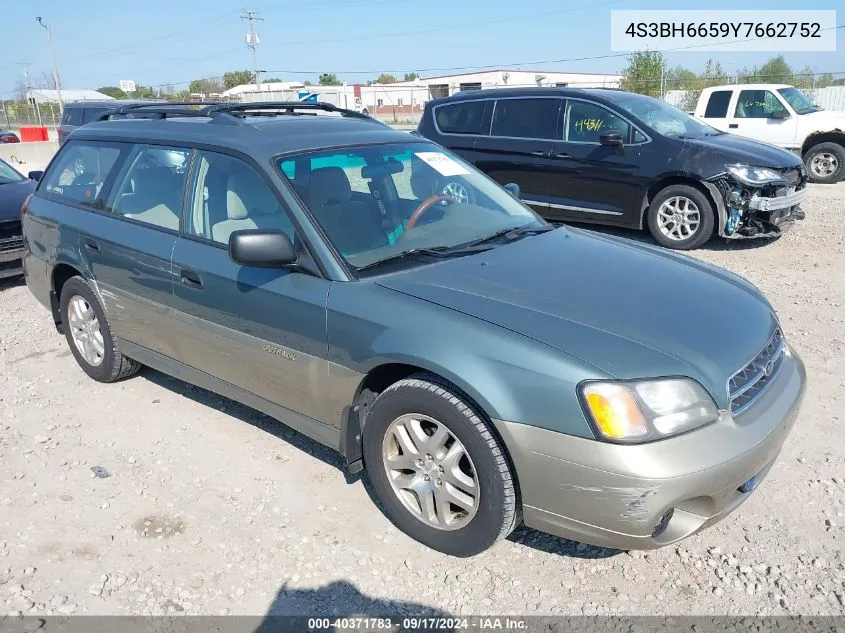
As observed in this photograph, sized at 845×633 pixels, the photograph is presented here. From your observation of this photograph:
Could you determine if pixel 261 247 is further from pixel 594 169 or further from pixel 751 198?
pixel 751 198

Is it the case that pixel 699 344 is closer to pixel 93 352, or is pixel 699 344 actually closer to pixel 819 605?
pixel 819 605

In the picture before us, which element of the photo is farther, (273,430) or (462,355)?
(273,430)

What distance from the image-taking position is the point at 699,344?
8.65 feet

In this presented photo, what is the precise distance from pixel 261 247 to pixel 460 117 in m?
6.97

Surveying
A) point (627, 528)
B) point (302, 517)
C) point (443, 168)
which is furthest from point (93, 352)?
point (627, 528)

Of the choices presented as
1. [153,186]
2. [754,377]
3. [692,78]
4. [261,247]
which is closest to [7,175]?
[153,186]

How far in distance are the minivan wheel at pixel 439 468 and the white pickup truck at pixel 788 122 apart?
1224cm

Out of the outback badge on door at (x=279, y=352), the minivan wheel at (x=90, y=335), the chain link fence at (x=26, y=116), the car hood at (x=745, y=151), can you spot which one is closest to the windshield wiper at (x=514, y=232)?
the outback badge on door at (x=279, y=352)

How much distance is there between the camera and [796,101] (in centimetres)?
1341

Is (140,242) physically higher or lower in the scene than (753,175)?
higher

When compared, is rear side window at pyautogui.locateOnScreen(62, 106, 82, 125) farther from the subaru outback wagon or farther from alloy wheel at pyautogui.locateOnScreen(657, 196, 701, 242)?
alloy wheel at pyautogui.locateOnScreen(657, 196, 701, 242)

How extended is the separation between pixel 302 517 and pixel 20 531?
1.30 metres

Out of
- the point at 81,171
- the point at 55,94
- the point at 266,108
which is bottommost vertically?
the point at 81,171

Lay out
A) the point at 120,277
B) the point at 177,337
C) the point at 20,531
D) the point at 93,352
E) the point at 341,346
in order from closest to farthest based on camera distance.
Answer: the point at 341,346
the point at 20,531
the point at 177,337
the point at 120,277
the point at 93,352
